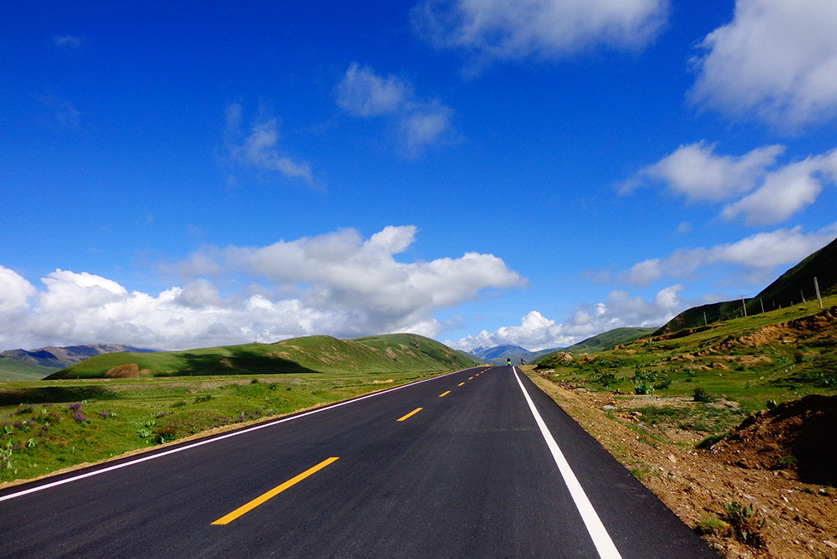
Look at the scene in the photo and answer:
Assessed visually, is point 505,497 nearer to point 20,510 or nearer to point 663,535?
point 663,535

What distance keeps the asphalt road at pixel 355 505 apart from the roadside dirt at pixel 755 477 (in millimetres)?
476

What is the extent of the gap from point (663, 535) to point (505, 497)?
191 cm

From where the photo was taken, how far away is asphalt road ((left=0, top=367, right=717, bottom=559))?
→ 4316mm

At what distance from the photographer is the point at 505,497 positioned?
5.75 meters

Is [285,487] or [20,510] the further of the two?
[285,487]

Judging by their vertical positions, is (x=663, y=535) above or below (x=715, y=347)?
below

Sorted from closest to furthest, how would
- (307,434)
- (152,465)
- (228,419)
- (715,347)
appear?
(152,465), (307,434), (228,419), (715,347)

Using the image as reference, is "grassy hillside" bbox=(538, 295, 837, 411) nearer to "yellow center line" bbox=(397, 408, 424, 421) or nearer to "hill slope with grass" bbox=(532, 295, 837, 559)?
"hill slope with grass" bbox=(532, 295, 837, 559)

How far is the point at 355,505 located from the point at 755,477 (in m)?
7.74

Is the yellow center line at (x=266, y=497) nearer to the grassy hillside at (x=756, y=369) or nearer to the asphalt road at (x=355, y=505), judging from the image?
the asphalt road at (x=355, y=505)

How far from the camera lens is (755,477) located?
802cm

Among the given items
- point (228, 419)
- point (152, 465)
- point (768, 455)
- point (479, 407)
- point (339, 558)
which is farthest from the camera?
point (479, 407)

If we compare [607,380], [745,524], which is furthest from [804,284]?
[745,524]

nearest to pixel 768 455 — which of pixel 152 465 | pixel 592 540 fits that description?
pixel 592 540
